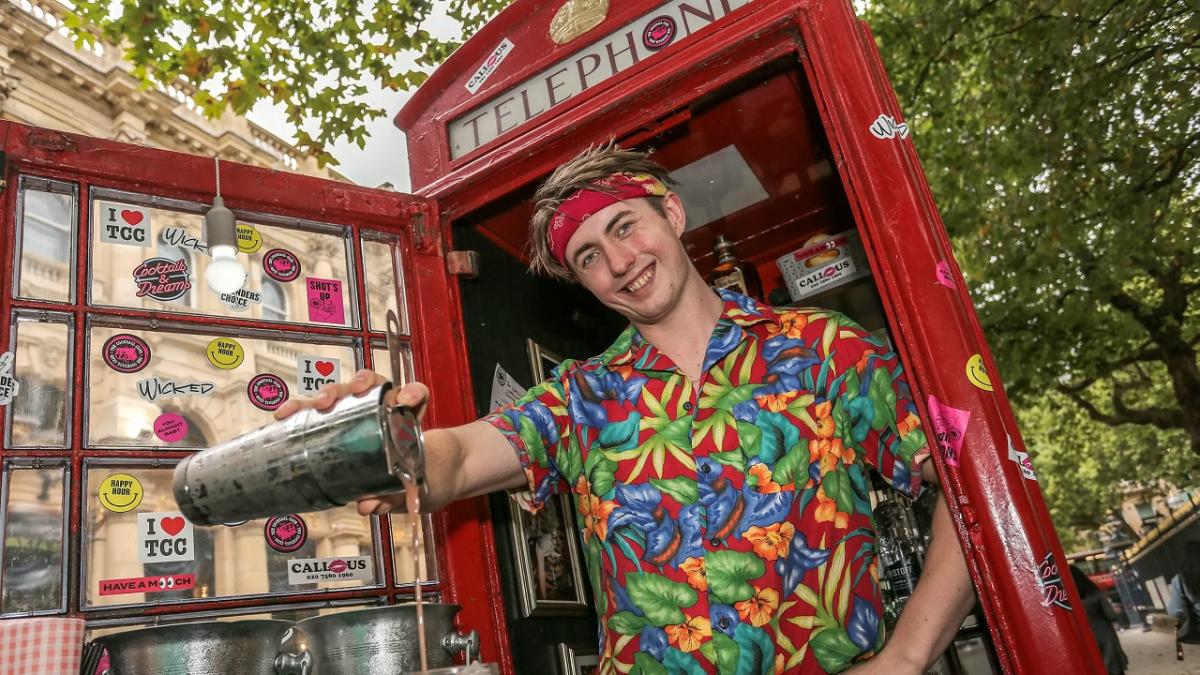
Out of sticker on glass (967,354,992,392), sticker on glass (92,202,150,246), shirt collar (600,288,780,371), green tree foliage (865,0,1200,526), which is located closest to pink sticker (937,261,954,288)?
sticker on glass (967,354,992,392)

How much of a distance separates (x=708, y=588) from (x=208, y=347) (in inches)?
65.4

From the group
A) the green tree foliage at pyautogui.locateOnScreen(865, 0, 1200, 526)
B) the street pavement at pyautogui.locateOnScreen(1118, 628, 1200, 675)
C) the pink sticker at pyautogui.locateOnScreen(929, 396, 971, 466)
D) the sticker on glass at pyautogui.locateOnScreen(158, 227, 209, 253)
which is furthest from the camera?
the street pavement at pyautogui.locateOnScreen(1118, 628, 1200, 675)

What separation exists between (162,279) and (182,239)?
155mm

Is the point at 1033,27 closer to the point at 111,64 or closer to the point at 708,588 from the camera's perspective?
the point at 708,588

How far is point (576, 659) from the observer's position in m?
3.14

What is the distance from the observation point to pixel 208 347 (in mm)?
2539

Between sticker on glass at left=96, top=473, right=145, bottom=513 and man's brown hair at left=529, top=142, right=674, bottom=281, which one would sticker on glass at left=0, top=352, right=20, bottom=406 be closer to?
sticker on glass at left=96, top=473, right=145, bottom=513

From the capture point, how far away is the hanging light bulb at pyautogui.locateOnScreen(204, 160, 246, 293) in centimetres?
246

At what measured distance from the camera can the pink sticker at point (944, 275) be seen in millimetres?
2135

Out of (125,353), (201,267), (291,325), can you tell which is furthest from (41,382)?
(291,325)

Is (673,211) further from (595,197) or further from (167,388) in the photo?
(167,388)

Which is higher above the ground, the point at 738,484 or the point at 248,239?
the point at 248,239

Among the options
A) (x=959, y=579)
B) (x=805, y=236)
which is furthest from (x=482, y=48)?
(x=959, y=579)

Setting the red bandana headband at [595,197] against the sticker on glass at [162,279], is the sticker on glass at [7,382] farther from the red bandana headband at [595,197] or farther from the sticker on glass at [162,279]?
the red bandana headband at [595,197]
